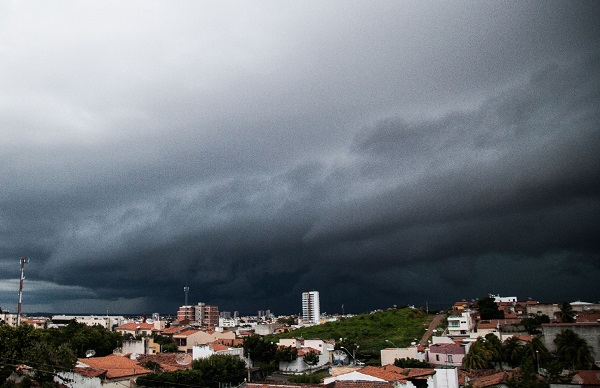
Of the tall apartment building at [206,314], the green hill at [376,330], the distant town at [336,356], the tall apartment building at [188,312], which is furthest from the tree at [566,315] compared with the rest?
the tall apartment building at [188,312]

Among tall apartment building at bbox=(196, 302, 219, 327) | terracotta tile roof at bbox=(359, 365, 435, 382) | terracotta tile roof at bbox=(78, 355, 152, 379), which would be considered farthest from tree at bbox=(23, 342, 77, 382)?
tall apartment building at bbox=(196, 302, 219, 327)

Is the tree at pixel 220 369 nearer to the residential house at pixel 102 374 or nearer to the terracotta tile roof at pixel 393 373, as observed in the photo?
the residential house at pixel 102 374

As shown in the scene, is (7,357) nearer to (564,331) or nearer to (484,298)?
(564,331)

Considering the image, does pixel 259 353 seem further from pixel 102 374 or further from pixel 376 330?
pixel 376 330

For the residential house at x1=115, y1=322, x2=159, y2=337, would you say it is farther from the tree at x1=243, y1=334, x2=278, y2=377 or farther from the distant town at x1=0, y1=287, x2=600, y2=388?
the tree at x1=243, y1=334, x2=278, y2=377

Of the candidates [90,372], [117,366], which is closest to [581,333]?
[117,366]
